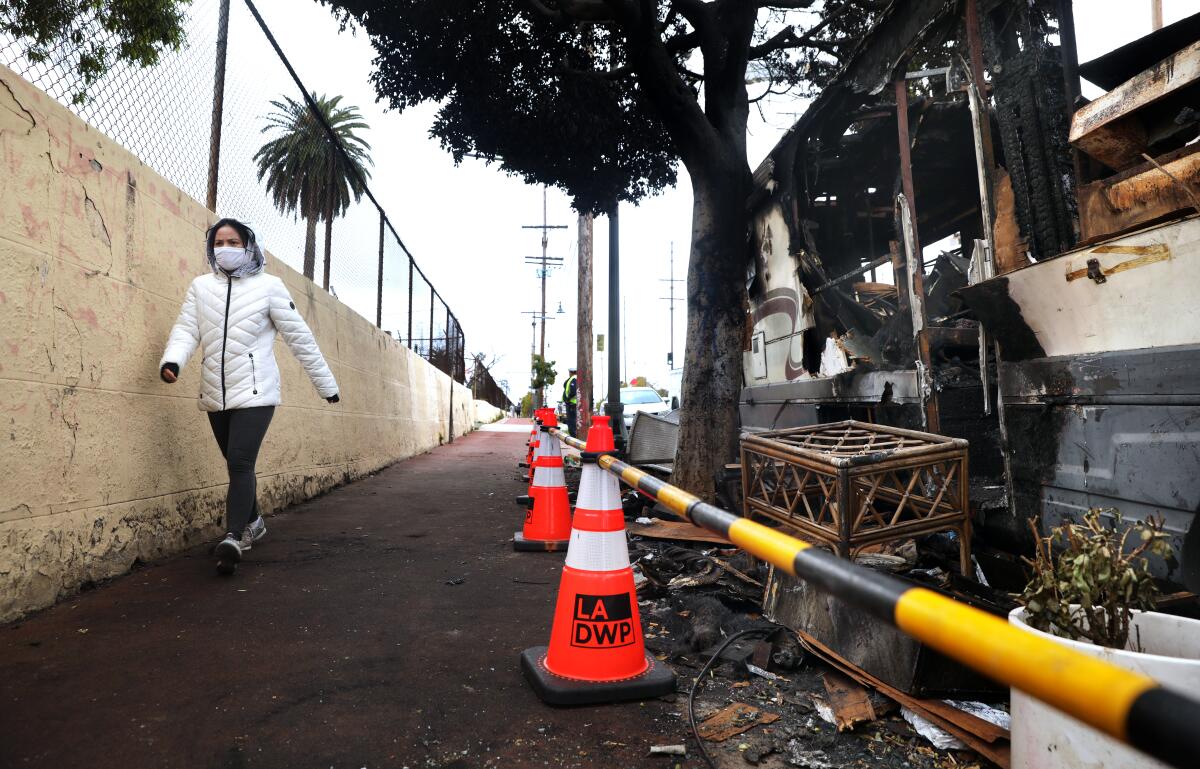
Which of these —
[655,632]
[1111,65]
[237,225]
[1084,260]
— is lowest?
[655,632]

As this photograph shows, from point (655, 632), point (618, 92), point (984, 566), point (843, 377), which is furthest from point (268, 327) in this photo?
point (618, 92)

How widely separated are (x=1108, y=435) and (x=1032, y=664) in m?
2.61

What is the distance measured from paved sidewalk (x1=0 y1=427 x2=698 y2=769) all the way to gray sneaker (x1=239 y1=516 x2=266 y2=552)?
0.11m

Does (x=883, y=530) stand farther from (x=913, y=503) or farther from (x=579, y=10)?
(x=579, y=10)

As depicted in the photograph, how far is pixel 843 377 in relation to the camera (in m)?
5.29

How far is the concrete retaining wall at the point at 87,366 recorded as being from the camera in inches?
118

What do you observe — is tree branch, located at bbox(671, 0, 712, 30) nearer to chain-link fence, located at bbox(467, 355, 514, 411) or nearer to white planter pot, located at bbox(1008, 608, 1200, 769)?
white planter pot, located at bbox(1008, 608, 1200, 769)

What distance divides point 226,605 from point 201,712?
121 centimetres

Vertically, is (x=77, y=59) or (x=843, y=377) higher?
(x=77, y=59)

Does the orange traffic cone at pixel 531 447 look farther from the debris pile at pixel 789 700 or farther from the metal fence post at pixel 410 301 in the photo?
the metal fence post at pixel 410 301

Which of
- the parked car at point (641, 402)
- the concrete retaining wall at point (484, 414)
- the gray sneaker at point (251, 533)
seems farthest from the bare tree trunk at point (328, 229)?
the concrete retaining wall at point (484, 414)

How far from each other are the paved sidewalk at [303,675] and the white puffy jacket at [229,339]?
3.43ft

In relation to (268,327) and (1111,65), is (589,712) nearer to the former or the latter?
(268,327)

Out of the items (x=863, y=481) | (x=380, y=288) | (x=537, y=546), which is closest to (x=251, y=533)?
(x=537, y=546)
